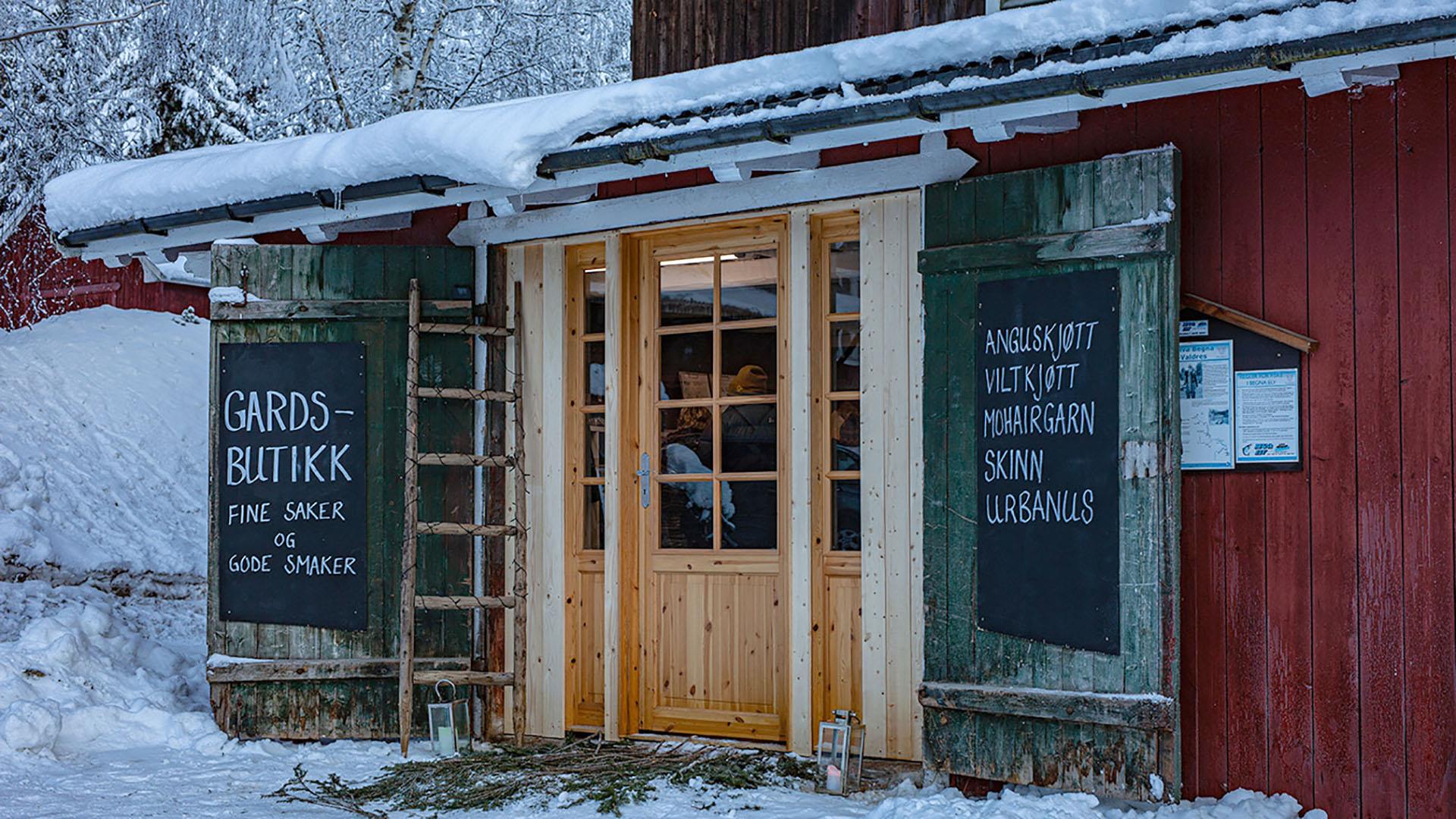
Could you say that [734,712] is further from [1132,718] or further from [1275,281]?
[1275,281]

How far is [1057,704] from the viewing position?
5023mm

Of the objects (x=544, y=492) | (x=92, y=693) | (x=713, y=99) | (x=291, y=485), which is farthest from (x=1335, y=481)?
(x=92, y=693)

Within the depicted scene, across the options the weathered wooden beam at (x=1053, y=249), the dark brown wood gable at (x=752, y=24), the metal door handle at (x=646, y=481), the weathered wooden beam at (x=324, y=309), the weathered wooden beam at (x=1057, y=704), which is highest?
the dark brown wood gable at (x=752, y=24)

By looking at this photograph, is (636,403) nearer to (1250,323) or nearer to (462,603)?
(462,603)

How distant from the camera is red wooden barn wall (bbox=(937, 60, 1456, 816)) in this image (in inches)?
181

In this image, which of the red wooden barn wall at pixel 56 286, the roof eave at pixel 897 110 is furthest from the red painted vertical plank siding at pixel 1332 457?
the red wooden barn wall at pixel 56 286

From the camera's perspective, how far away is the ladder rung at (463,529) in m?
6.45

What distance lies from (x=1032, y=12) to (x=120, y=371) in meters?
11.4

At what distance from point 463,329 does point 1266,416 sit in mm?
3484

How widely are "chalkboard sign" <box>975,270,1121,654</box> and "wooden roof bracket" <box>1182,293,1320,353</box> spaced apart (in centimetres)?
27

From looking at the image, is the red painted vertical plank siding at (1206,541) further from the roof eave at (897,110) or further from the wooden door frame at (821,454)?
the wooden door frame at (821,454)

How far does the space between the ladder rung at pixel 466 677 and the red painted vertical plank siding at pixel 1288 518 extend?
3.26 m

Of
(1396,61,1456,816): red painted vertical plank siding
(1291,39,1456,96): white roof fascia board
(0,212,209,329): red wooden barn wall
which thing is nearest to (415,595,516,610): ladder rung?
(1396,61,1456,816): red painted vertical plank siding

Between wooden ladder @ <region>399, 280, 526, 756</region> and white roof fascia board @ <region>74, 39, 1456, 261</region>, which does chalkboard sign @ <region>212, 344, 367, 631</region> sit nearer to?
wooden ladder @ <region>399, 280, 526, 756</region>
